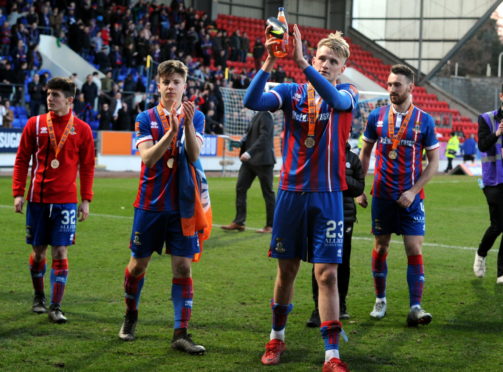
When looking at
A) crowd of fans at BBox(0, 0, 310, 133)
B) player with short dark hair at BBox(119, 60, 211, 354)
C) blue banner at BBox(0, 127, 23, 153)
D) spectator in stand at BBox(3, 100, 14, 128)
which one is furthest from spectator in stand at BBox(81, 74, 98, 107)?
player with short dark hair at BBox(119, 60, 211, 354)

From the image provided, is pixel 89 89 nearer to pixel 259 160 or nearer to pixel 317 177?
pixel 259 160

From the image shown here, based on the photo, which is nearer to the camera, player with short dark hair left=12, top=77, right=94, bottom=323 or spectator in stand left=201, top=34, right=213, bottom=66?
player with short dark hair left=12, top=77, right=94, bottom=323

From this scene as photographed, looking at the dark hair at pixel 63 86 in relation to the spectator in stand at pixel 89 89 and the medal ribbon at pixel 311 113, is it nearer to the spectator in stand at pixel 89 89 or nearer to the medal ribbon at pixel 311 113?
the medal ribbon at pixel 311 113

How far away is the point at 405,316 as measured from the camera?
673cm

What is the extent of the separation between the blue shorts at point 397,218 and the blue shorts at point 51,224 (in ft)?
7.99

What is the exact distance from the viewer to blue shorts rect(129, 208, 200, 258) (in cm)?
550

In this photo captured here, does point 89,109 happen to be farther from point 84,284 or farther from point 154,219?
point 154,219

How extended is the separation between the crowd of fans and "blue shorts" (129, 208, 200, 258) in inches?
713

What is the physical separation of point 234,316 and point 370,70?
36.0m

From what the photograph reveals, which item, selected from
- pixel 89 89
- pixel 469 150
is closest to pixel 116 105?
pixel 89 89

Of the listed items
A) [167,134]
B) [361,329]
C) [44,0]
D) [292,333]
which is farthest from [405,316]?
[44,0]

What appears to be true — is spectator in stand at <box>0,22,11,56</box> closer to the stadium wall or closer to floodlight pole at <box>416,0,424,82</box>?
floodlight pole at <box>416,0,424,82</box>

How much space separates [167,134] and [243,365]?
4.99 feet

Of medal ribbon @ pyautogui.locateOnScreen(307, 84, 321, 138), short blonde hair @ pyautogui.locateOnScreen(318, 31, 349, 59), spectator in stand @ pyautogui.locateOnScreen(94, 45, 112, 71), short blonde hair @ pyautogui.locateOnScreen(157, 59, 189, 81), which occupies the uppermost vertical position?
spectator in stand @ pyautogui.locateOnScreen(94, 45, 112, 71)
